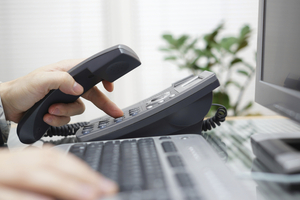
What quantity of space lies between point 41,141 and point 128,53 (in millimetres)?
276

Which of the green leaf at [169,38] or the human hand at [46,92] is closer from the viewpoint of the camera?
the human hand at [46,92]

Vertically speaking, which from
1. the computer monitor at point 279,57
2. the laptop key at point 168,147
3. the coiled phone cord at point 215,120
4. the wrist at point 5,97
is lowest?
the coiled phone cord at point 215,120

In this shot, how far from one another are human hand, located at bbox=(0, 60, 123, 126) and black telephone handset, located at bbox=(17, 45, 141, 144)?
0.01 meters

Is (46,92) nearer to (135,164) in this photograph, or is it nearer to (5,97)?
(5,97)

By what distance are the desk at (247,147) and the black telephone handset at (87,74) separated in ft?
0.77

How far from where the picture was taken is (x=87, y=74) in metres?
0.46

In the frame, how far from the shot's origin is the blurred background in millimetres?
1842

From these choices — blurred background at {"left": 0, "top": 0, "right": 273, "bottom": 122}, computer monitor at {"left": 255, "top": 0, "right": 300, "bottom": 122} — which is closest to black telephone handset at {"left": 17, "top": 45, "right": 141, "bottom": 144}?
computer monitor at {"left": 255, "top": 0, "right": 300, "bottom": 122}

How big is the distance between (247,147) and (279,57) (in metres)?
0.17

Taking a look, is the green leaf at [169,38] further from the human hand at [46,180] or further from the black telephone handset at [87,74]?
the human hand at [46,180]

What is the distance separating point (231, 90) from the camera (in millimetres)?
2021

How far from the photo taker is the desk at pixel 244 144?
0.83 ft

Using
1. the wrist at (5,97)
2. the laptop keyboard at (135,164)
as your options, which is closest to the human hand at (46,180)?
the laptop keyboard at (135,164)

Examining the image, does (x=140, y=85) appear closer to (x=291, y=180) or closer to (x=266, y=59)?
(x=266, y=59)
